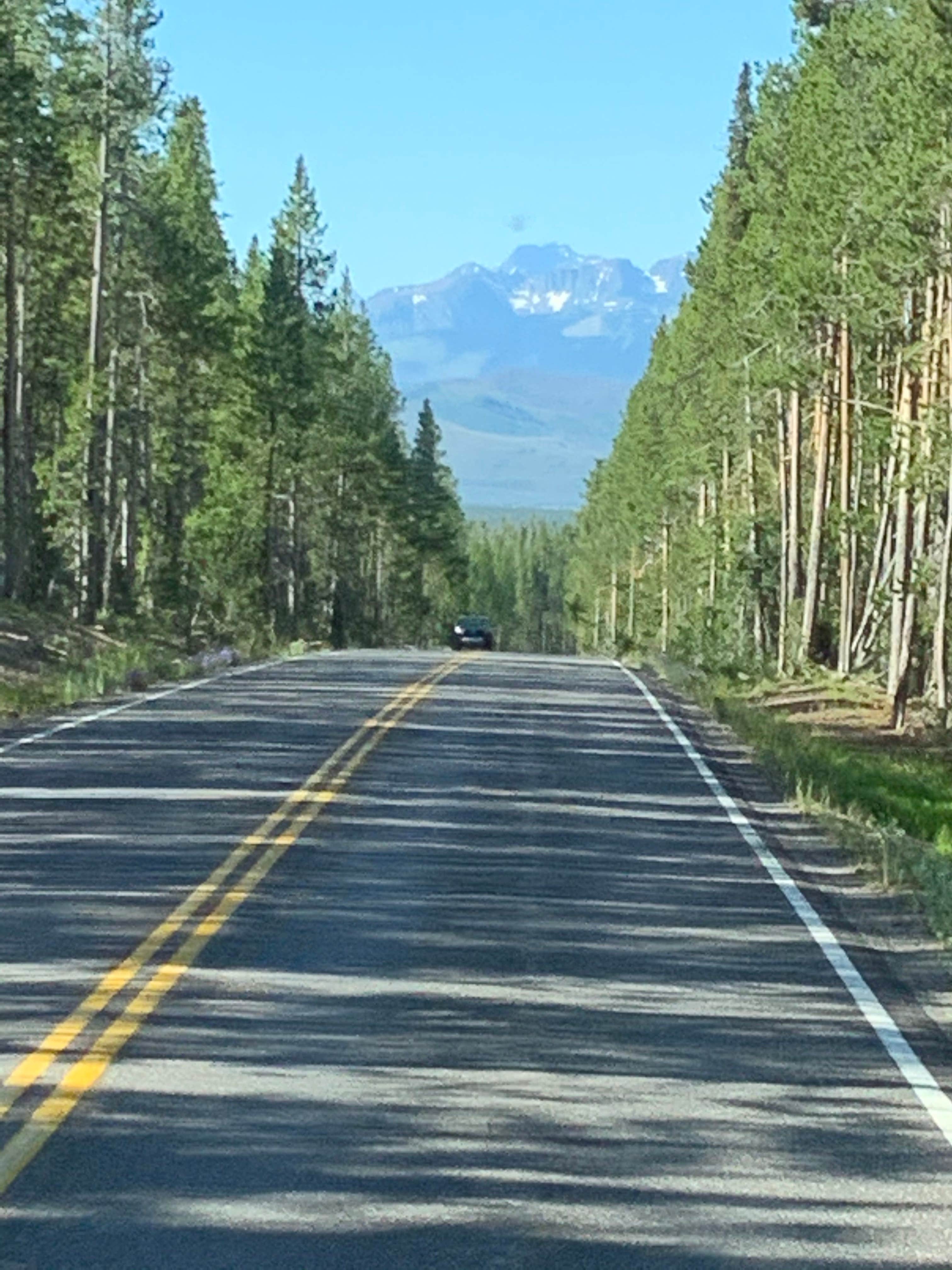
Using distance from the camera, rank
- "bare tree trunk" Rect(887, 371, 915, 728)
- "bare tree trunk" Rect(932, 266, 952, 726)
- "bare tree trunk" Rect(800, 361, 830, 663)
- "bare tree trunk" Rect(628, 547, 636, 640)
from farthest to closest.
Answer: "bare tree trunk" Rect(628, 547, 636, 640) < "bare tree trunk" Rect(800, 361, 830, 663) < "bare tree trunk" Rect(932, 266, 952, 726) < "bare tree trunk" Rect(887, 371, 915, 728)

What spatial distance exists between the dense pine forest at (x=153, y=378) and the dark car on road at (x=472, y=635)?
571 cm

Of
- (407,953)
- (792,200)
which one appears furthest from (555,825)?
(792,200)

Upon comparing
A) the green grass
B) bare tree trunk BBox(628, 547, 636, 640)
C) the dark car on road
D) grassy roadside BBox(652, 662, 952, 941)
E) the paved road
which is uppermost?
bare tree trunk BBox(628, 547, 636, 640)

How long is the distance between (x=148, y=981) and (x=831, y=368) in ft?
153

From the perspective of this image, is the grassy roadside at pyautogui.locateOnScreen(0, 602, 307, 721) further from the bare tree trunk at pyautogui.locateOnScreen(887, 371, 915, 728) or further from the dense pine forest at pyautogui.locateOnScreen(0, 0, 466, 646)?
the bare tree trunk at pyautogui.locateOnScreen(887, 371, 915, 728)

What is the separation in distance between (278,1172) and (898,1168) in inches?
92.9

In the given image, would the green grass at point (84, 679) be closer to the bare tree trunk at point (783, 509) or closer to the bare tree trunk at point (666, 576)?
the bare tree trunk at point (783, 509)

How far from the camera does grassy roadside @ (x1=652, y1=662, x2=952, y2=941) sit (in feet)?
60.7

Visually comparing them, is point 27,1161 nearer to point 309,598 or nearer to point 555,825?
point 555,825

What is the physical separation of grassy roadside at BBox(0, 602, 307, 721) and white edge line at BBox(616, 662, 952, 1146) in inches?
501

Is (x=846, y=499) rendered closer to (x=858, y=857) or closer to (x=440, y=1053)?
(x=858, y=857)

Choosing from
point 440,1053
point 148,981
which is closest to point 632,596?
point 148,981

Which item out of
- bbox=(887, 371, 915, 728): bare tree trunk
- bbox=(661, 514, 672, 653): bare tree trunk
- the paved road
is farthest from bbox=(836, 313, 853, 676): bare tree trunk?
bbox=(661, 514, 672, 653): bare tree trunk

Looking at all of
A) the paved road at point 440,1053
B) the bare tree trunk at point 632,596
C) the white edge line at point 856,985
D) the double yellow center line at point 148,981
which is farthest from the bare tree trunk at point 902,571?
the bare tree trunk at point 632,596
